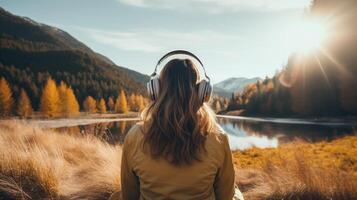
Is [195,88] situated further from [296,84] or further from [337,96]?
[296,84]

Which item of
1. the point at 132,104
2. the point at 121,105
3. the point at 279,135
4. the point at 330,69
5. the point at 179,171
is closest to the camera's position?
the point at 179,171

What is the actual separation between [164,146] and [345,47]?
2062 inches

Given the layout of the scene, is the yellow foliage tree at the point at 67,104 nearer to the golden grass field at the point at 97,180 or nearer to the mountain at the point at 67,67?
the mountain at the point at 67,67

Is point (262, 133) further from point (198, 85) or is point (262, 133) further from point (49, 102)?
point (49, 102)

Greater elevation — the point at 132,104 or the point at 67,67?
the point at 67,67

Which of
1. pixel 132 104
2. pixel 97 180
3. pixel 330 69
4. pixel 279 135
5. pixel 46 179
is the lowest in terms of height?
pixel 132 104

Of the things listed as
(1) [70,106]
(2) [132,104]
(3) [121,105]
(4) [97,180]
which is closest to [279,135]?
(4) [97,180]

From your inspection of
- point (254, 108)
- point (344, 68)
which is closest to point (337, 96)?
point (344, 68)

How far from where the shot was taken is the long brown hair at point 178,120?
5.39 ft

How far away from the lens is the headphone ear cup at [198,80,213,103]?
73.1 inches

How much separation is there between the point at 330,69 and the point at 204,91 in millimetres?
51359

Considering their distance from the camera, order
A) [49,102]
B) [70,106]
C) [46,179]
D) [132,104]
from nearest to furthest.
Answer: [46,179] → [49,102] → [70,106] → [132,104]

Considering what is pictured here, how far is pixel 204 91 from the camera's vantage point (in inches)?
74.6

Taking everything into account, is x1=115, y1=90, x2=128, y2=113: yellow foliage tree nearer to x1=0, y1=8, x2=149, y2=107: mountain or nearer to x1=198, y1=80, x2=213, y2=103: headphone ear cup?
x1=0, y1=8, x2=149, y2=107: mountain
